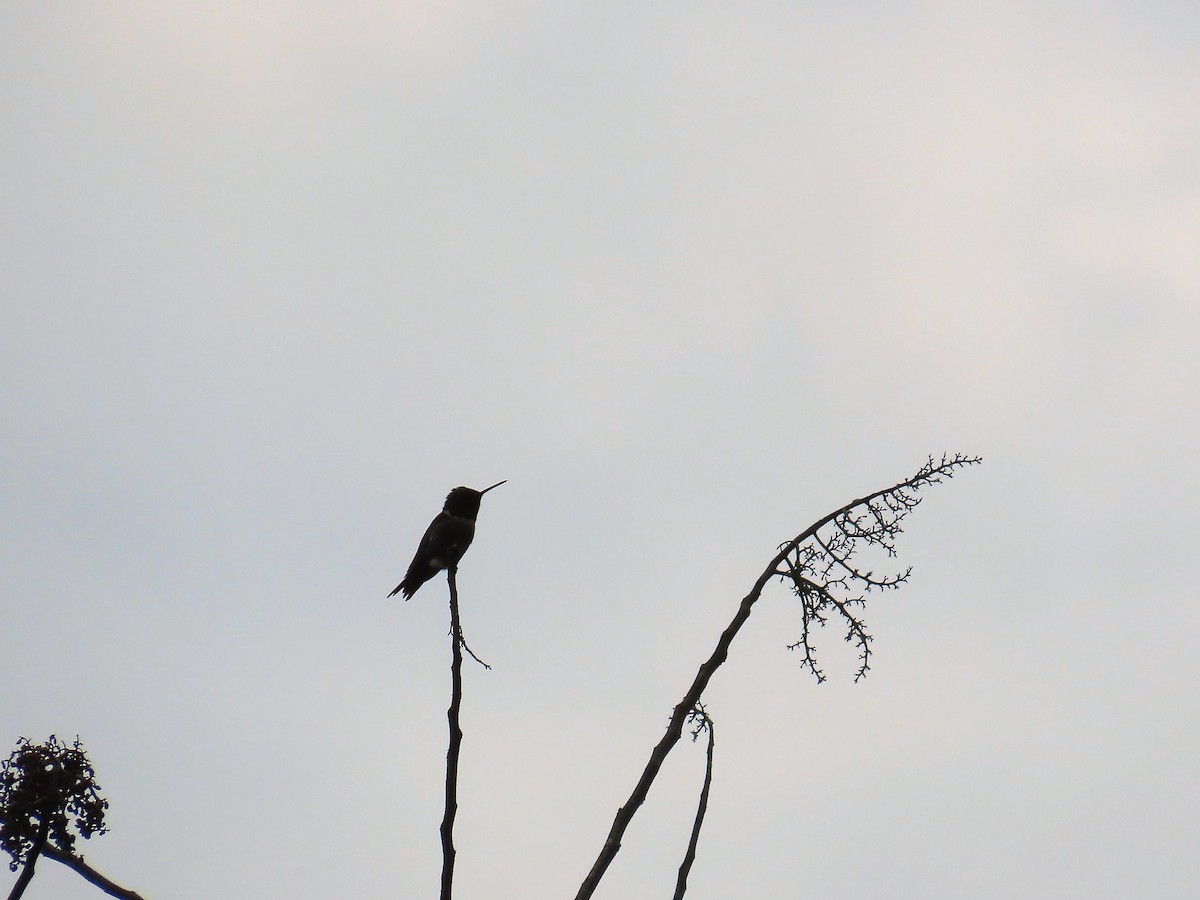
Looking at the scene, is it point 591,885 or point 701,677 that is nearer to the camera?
Answer: point 591,885

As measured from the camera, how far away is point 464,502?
37.7 feet

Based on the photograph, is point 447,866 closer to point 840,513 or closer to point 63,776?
point 63,776

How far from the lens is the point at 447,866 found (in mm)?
5199

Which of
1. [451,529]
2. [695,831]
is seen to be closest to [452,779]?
[695,831]

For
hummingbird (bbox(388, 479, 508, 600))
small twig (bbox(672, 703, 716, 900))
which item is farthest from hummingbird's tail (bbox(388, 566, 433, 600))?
small twig (bbox(672, 703, 716, 900))

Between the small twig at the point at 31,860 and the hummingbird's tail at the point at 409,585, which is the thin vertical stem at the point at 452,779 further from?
the hummingbird's tail at the point at 409,585

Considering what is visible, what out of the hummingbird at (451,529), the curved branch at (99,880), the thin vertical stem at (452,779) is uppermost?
the hummingbird at (451,529)

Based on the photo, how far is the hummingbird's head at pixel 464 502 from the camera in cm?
1144

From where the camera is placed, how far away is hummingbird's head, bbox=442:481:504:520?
11442 mm

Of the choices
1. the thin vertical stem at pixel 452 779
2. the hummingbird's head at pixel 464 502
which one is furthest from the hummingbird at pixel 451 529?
the thin vertical stem at pixel 452 779

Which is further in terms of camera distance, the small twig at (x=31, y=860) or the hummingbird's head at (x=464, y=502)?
the hummingbird's head at (x=464, y=502)

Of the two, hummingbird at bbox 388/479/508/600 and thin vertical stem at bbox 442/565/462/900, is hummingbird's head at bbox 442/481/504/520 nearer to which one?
hummingbird at bbox 388/479/508/600

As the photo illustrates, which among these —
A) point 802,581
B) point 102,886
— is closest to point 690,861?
point 802,581

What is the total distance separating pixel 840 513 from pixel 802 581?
596mm
